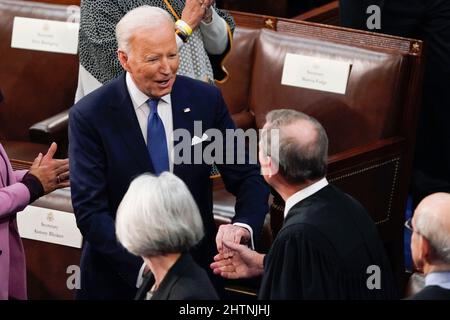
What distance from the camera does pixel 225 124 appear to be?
337 cm

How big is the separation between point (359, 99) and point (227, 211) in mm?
783

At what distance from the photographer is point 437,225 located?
2.68m

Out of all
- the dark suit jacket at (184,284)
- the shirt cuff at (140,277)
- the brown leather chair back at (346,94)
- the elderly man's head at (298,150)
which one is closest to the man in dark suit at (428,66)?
the brown leather chair back at (346,94)

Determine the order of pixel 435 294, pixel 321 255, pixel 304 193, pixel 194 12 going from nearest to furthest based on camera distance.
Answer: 1. pixel 435 294
2. pixel 321 255
3. pixel 304 193
4. pixel 194 12

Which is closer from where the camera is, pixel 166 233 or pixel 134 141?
pixel 166 233

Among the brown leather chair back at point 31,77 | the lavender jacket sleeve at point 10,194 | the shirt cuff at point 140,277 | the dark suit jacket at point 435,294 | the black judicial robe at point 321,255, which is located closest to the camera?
the dark suit jacket at point 435,294

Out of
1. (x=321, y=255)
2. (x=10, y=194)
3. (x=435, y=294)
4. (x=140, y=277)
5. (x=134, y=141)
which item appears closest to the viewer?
(x=435, y=294)

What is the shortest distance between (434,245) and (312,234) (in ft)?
1.16

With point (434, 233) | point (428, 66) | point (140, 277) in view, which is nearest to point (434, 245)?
point (434, 233)

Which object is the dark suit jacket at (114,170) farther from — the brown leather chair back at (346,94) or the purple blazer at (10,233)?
the brown leather chair back at (346,94)

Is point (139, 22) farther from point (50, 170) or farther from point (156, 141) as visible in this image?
point (50, 170)

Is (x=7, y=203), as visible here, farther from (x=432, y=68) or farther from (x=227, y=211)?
(x=432, y=68)

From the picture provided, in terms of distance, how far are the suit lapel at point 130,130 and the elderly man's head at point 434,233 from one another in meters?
0.91

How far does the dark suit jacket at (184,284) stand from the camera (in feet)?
8.68
